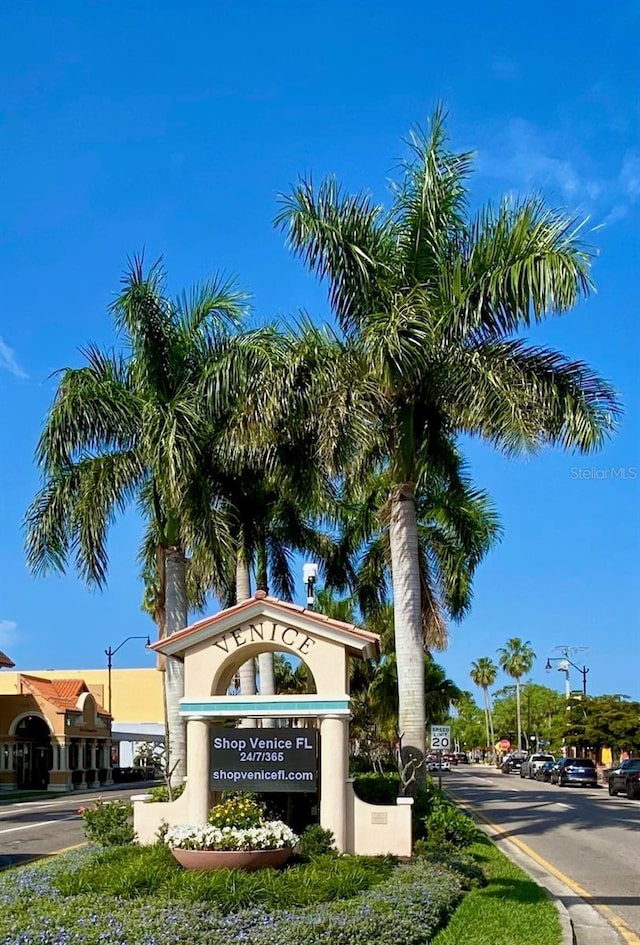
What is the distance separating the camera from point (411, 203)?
752 inches

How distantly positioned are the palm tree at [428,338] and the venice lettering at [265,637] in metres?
3.62

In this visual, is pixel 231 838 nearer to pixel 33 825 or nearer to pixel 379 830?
pixel 379 830

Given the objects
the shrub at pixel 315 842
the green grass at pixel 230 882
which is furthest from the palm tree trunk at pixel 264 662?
the green grass at pixel 230 882

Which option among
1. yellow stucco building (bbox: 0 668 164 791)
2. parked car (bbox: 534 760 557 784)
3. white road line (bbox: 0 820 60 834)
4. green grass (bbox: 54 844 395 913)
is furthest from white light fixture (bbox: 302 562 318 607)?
parked car (bbox: 534 760 557 784)

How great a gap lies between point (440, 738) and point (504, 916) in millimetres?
13661

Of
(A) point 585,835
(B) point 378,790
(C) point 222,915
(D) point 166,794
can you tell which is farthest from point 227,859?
(A) point 585,835

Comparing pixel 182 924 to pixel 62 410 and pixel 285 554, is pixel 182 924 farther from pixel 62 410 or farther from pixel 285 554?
pixel 285 554

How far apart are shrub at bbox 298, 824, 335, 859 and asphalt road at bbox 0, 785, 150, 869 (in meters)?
6.04

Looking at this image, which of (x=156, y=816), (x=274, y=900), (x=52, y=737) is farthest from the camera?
(x=52, y=737)

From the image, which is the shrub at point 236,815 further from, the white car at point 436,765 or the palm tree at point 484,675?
the palm tree at point 484,675

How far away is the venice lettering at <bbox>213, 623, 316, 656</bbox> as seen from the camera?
15.0 meters

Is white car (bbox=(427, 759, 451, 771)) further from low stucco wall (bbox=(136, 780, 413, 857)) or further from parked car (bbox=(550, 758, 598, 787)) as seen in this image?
low stucco wall (bbox=(136, 780, 413, 857))

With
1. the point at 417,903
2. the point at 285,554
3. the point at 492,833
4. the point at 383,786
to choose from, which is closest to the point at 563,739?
the point at 285,554

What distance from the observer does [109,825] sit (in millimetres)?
16844
